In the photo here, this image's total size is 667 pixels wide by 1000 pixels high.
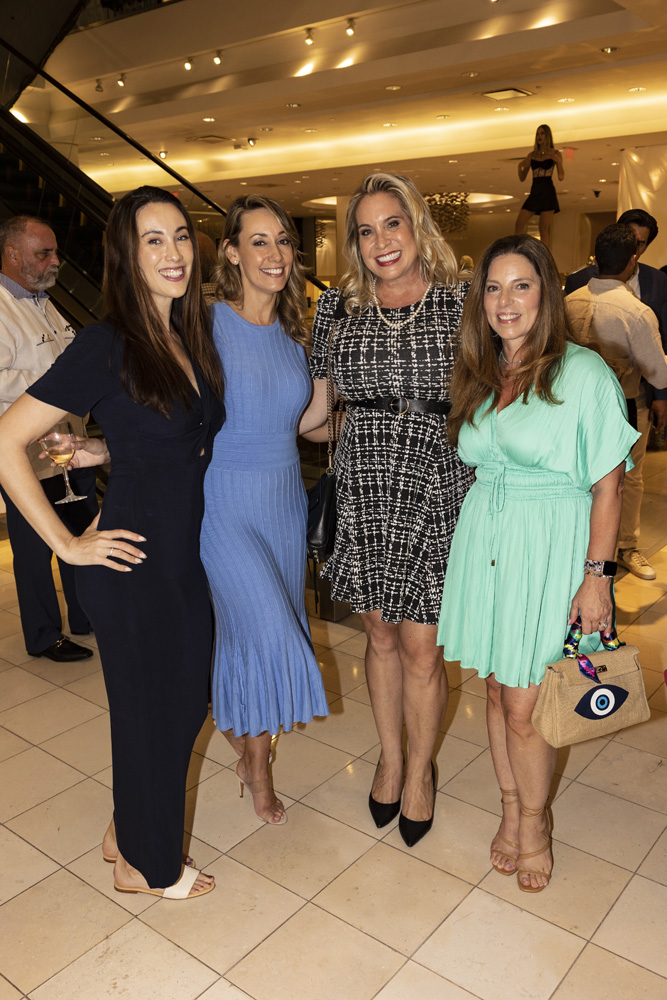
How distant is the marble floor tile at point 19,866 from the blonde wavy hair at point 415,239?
1909 mm

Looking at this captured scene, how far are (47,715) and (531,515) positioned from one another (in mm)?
2257

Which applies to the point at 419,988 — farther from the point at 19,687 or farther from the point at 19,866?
the point at 19,687

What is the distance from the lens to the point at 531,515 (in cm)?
218

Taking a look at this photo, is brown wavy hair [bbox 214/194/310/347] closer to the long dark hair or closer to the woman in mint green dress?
the long dark hair

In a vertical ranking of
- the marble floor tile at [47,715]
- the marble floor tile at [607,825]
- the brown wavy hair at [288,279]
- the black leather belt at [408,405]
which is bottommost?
the marble floor tile at [607,825]

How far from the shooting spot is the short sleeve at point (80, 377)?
1901 mm

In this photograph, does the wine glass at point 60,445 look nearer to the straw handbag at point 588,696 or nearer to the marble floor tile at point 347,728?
the straw handbag at point 588,696

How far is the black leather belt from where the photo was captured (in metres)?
2.40

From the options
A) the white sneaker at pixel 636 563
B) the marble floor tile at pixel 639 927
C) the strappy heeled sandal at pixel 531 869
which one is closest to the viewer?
the marble floor tile at pixel 639 927

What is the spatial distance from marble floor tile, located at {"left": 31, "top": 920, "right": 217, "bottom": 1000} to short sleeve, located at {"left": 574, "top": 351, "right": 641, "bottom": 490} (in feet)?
5.33

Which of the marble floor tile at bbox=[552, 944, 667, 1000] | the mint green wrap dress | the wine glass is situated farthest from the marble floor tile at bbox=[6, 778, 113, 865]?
the marble floor tile at bbox=[552, 944, 667, 1000]

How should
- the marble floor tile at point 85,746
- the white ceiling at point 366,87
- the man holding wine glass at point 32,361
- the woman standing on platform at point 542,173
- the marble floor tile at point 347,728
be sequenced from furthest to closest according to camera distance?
the woman standing on platform at point 542,173 → the white ceiling at point 366,87 → the man holding wine glass at point 32,361 → the marble floor tile at point 347,728 → the marble floor tile at point 85,746

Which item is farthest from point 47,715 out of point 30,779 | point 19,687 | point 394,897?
point 394,897

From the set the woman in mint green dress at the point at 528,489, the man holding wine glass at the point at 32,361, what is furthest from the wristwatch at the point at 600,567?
the man holding wine glass at the point at 32,361
